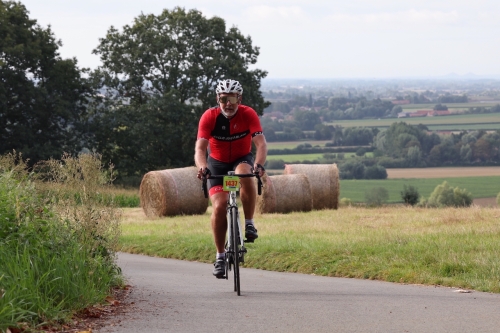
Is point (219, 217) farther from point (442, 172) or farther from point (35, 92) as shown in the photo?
point (442, 172)

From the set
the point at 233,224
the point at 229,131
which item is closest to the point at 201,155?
the point at 229,131

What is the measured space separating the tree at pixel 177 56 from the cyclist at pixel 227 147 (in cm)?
4082

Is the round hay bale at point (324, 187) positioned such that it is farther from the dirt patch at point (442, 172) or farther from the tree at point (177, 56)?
the dirt patch at point (442, 172)

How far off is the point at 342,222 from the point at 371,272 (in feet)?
23.1

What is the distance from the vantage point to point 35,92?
1766 inches

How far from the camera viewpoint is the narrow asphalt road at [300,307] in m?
7.32

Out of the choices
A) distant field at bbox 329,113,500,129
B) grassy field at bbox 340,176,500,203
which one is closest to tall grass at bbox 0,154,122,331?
grassy field at bbox 340,176,500,203

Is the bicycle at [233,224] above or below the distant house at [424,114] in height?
above

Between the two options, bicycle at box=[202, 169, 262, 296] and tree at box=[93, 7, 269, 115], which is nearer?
bicycle at box=[202, 169, 262, 296]

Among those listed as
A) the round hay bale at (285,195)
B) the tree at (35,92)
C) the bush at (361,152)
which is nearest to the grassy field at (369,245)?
the round hay bale at (285,195)

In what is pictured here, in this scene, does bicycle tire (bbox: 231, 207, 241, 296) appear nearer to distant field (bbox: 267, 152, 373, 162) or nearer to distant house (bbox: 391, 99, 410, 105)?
distant field (bbox: 267, 152, 373, 162)

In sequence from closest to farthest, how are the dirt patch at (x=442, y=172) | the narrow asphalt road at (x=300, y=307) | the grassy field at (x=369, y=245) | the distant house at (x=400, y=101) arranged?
1. the narrow asphalt road at (x=300, y=307)
2. the grassy field at (x=369, y=245)
3. the dirt patch at (x=442, y=172)
4. the distant house at (x=400, y=101)

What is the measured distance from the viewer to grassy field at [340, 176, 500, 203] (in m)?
54.5

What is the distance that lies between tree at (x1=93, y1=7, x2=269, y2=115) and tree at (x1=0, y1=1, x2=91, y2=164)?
4.73 metres
